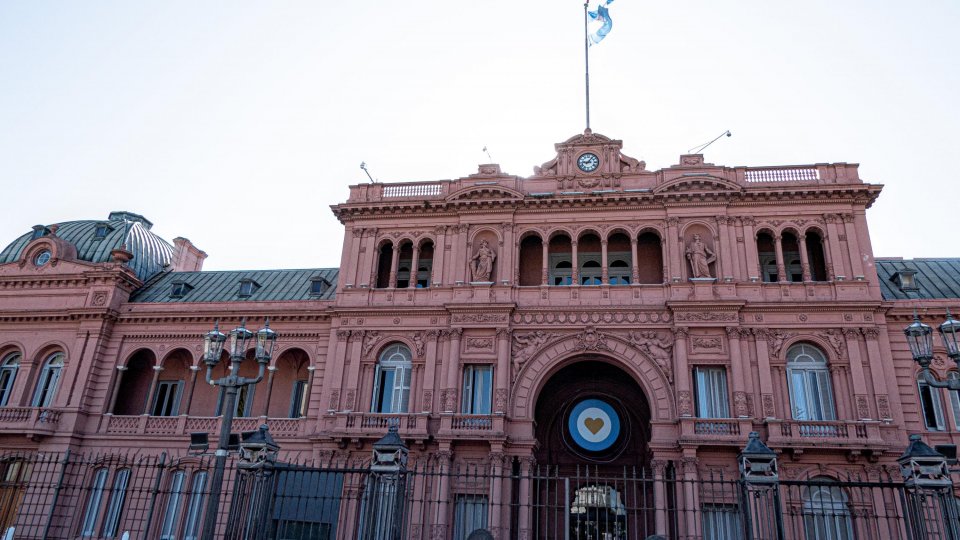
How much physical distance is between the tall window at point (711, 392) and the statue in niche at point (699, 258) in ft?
13.0

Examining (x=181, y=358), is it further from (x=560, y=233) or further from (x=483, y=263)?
(x=560, y=233)

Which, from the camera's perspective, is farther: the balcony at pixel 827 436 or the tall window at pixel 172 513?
the tall window at pixel 172 513

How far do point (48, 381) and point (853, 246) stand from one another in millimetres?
37350

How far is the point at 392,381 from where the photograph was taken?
29.0 m

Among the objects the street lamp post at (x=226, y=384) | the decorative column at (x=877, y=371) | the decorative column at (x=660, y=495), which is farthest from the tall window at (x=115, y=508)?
the decorative column at (x=877, y=371)

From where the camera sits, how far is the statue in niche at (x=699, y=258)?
2772 cm

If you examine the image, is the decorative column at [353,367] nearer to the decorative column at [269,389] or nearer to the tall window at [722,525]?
the decorative column at [269,389]

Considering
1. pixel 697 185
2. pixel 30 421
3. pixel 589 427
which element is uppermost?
pixel 697 185

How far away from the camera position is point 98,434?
3064 centimetres

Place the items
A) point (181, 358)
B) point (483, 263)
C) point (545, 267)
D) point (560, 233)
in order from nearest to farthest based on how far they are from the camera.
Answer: point (545, 267) → point (483, 263) → point (560, 233) → point (181, 358)

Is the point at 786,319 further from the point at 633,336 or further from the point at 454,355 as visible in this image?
the point at 454,355

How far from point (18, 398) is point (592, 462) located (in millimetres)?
27009

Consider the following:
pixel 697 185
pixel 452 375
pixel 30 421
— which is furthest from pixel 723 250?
pixel 30 421

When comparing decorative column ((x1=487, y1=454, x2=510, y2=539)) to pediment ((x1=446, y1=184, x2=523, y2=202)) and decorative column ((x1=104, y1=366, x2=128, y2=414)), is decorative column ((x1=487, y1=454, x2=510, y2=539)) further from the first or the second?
decorative column ((x1=104, y1=366, x2=128, y2=414))
